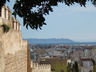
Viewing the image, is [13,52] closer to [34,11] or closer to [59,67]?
[34,11]

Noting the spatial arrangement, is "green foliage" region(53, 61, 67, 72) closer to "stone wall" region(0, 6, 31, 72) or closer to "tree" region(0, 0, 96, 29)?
"stone wall" region(0, 6, 31, 72)

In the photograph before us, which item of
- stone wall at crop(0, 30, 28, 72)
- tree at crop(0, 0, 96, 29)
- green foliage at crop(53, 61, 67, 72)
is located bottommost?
green foliage at crop(53, 61, 67, 72)

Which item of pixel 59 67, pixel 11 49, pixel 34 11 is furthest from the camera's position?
pixel 59 67

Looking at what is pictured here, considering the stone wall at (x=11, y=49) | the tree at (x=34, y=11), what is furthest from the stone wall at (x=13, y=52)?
the tree at (x=34, y=11)

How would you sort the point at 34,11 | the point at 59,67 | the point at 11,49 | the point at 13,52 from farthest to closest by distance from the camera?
the point at 59,67
the point at 13,52
the point at 11,49
the point at 34,11

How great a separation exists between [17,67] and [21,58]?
77cm

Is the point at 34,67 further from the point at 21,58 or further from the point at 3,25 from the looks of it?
the point at 3,25

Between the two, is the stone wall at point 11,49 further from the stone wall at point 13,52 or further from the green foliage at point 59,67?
the green foliage at point 59,67

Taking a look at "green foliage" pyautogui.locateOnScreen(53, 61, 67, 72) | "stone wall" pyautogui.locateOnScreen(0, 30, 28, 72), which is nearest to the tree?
"stone wall" pyautogui.locateOnScreen(0, 30, 28, 72)

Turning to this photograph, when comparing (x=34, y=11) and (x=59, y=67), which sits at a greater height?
(x=34, y=11)

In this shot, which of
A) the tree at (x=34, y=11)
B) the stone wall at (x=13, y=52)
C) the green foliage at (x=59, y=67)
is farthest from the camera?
the green foliage at (x=59, y=67)

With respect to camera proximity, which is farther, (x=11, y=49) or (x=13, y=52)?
(x=13, y=52)

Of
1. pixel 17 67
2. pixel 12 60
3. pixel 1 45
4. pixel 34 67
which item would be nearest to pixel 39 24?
pixel 1 45

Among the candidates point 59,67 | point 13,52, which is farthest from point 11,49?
point 59,67
